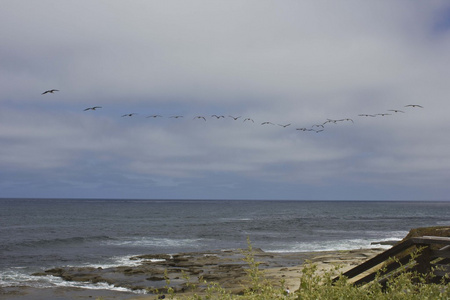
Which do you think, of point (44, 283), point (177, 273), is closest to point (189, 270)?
point (177, 273)

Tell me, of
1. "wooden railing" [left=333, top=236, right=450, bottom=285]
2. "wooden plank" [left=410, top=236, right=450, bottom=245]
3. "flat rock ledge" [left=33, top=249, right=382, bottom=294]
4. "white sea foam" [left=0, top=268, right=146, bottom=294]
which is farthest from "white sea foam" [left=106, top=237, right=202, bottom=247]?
"wooden plank" [left=410, top=236, right=450, bottom=245]

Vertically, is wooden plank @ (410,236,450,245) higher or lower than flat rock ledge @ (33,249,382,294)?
higher

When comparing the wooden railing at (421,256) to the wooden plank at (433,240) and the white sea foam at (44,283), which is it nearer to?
the wooden plank at (433,240)

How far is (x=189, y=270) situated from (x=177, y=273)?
111 centimetres

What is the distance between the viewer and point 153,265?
3192 cm

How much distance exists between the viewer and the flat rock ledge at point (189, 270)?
2505 cm

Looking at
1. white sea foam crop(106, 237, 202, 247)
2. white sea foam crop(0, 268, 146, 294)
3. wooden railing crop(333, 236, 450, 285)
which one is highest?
wooden railing crop(333, 236, 450, 285)

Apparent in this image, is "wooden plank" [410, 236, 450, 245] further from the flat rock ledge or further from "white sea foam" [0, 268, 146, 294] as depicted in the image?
"white sea foam" [0, 268, 146, 294]

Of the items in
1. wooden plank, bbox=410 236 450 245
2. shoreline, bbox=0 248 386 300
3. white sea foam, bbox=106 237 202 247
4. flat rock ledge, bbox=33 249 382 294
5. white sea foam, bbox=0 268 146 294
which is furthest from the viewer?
white sea foam, bbox=106 237 202 247

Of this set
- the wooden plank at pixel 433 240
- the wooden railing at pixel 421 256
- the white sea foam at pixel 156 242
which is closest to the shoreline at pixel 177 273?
the white sea foam at pixel 156 242

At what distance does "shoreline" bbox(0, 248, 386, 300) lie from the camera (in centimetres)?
2288

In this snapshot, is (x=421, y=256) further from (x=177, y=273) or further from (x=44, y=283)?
(x=44, y=283)

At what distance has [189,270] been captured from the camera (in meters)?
29.8

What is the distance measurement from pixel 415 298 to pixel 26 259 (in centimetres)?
3701
